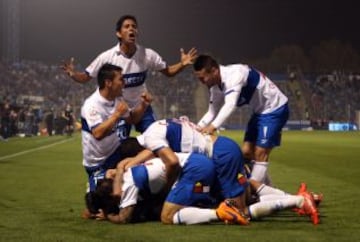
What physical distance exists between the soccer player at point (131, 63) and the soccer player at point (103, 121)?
1.23 meters

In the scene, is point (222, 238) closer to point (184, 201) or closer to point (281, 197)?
point (184, 201)

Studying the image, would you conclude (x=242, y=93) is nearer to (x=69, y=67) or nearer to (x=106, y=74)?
(x=106, y=74)

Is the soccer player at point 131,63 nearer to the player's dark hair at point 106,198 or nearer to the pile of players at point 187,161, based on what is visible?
the pile of players at point 187,161

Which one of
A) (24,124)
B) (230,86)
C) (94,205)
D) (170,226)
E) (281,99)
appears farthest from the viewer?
(24,124)

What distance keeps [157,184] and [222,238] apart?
166 centimetres

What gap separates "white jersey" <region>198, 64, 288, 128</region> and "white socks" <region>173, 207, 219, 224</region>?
64.1 inches

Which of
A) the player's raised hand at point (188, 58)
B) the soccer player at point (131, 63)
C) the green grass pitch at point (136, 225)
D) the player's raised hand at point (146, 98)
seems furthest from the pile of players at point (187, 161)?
the player's raised hand at point (188, 58)

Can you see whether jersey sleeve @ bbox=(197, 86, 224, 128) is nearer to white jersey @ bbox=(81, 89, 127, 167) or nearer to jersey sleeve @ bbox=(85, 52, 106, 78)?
white jersey @ bbox=(81, 89, 127, 167)

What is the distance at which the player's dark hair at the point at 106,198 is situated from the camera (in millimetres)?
8508

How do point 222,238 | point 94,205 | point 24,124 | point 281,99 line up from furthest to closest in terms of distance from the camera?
point 24,124 < point 281,99 < point 94,205 < point 222,238

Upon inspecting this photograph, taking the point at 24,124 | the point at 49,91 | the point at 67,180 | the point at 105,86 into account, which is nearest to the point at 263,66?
the point at 49,91

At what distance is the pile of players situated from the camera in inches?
321

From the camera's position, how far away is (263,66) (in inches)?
2950

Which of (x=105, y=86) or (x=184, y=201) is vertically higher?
(x=105, y=86)
